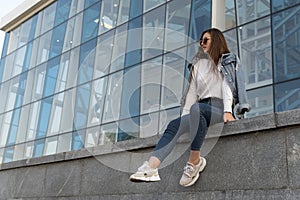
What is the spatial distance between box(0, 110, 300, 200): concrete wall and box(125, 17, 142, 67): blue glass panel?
9.56 meters

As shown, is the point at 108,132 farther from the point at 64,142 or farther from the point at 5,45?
the point at 5,45

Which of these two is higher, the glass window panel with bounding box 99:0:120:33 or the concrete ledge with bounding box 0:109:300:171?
the glass window panel with bounding box 99:0:120:33

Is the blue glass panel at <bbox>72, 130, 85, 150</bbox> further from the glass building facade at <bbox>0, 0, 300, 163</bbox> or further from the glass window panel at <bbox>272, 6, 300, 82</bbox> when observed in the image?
the glass window panel at <bbox>272, 6, 300, 82</bbox>

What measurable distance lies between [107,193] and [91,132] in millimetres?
10795

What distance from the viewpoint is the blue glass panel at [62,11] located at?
1964 cm

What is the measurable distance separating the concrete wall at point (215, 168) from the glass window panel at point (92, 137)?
9.34 metres

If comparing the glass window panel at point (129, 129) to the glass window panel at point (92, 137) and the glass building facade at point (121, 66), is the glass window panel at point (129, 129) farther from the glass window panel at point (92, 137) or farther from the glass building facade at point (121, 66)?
the glass window panel at point (92, 137)

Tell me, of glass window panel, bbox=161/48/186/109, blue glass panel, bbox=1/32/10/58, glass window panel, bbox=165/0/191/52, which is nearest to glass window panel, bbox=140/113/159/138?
glass window panel, bbox=161/48/186/109

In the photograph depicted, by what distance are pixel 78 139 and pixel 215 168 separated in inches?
520

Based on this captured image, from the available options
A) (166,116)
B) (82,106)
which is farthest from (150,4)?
(82,106)

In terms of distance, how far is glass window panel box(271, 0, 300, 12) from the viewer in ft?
35.6

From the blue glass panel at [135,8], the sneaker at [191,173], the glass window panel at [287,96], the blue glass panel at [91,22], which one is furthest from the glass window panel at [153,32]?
the sneaker at [191,173]

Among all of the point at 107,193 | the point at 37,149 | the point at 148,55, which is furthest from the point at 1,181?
the point at 37,149

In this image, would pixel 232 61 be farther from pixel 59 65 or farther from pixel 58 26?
pixel 58 26
